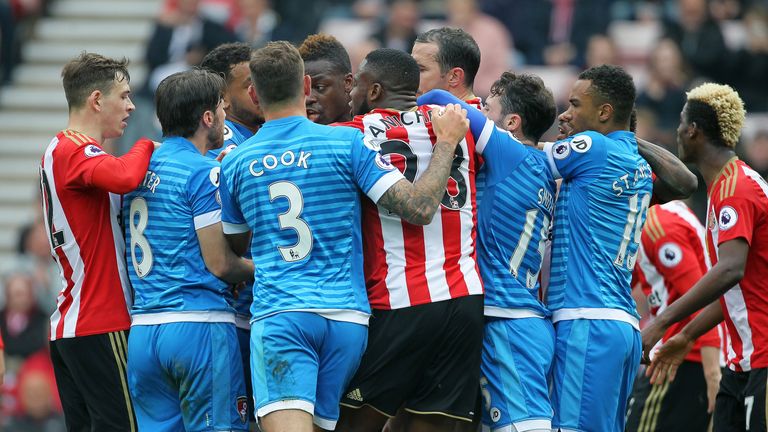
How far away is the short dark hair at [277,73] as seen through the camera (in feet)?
23.0

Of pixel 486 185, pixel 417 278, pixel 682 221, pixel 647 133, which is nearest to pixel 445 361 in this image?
pixel 417 278

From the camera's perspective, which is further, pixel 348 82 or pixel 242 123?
pixel 242 123

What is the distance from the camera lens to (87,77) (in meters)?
7.91

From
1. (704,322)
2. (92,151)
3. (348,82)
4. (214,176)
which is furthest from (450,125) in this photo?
(704,322)

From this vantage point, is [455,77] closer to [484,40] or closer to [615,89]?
[615,89]

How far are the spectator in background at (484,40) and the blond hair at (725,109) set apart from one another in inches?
317

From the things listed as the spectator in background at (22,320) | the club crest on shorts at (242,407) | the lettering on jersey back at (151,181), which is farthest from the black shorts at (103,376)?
the spectator in background at (22,320)

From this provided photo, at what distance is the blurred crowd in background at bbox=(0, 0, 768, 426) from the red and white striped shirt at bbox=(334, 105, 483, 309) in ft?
24.0

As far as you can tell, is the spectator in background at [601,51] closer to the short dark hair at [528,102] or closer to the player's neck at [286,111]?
the short dark hair at [528,102]

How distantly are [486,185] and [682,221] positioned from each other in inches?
97.7

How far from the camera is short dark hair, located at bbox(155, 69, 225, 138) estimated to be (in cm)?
769

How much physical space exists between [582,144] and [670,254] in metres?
2.00

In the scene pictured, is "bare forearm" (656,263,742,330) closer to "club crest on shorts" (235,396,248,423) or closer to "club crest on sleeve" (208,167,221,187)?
"club crest on shorts" (235,396,248,423)

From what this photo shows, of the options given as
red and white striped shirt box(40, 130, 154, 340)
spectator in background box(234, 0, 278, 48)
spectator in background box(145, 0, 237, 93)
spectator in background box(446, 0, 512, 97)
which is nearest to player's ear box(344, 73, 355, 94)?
red and white striped shirt box(40, 130, 154, 340)
